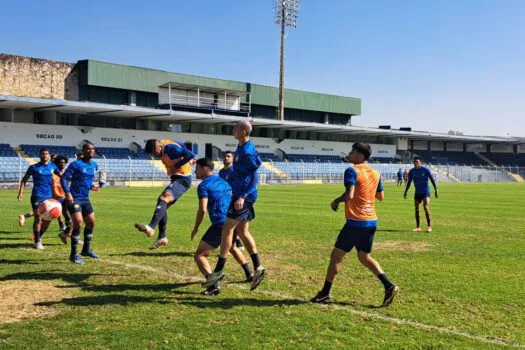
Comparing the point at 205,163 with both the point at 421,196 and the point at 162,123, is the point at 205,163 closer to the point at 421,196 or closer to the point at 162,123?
the point at 421,196

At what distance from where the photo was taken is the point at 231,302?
6598mm

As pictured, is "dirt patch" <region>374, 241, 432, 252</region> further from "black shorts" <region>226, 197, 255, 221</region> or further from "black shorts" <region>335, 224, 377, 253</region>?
"black shorts" <region>226, 197, 255, 221</region>

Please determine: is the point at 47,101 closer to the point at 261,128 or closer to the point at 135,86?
the point at 135,86

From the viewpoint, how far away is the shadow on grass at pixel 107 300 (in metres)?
6.46

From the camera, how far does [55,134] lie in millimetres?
44938

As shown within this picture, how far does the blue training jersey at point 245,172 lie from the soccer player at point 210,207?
48 cm

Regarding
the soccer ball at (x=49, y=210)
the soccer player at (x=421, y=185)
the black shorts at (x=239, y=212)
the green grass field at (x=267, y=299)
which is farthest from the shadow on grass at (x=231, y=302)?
the soccer player at (x=421, y=185)

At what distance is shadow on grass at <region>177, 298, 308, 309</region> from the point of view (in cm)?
644

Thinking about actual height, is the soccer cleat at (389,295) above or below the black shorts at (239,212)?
below

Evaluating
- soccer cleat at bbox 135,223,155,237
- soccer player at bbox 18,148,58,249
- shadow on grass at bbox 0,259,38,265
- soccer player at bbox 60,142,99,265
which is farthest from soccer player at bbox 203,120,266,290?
soccer player at bbox 18,148,58,249

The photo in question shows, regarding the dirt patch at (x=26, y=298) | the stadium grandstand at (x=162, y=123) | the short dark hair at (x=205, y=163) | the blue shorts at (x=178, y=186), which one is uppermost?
the stadium grandstand at (x=162, y=123)

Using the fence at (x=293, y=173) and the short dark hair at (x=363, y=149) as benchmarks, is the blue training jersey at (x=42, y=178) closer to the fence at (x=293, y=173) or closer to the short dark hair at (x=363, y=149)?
the short dark hair at (x=363, y=149)

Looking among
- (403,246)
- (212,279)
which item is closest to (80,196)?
(212,279)

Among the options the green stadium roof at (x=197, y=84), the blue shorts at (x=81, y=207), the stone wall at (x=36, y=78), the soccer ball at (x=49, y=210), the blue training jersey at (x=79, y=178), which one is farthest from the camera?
the green stadium roof at (x=197, y=84)
